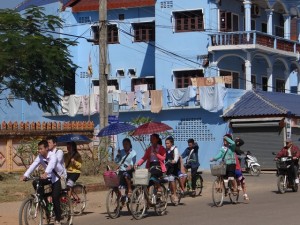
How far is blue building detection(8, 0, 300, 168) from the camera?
3794 cm

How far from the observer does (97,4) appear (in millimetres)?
43812

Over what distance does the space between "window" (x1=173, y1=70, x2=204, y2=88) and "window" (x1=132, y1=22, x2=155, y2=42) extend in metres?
2.97

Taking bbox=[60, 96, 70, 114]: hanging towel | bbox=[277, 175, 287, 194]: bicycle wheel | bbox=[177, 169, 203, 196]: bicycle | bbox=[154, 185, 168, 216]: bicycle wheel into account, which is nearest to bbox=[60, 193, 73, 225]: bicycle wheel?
bbox=[154, 185, 168, 216]: bicycle wheel

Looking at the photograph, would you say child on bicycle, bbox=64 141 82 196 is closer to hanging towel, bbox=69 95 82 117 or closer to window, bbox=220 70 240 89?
window, bbox=220 70 240 89

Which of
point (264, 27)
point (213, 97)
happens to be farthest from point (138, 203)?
point (264, 27)

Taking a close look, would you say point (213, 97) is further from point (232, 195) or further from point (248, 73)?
point (232, 195)

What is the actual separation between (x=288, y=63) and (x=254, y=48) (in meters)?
5.75

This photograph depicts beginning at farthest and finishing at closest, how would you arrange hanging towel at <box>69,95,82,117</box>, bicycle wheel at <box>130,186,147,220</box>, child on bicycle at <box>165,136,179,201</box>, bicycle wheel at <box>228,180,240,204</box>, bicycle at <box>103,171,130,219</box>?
1. hanging towel at <box>69,95,82,117</box>
2. bicycle wheel at <box>228,180,240,204</box>
3. child on bicycle at <box>165,136,179,201</box>
4. bicycle at <box>103,171,130,219</box>
5. bicycle wheel at <box>130,186,147,220</box>

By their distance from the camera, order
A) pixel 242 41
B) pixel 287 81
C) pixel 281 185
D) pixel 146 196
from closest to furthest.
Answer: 1. pixel 146 196
2. pixel 281 185
3. pixel 242 41
4. pixel 287 81

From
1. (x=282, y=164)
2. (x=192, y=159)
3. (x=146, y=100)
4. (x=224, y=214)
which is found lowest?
(x=224, y=214)

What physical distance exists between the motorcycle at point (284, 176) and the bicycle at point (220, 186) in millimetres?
3552

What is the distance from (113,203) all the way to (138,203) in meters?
0.74

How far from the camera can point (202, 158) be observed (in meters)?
37.8

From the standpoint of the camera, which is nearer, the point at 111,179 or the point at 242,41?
the point at 111,179
